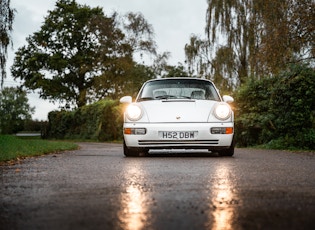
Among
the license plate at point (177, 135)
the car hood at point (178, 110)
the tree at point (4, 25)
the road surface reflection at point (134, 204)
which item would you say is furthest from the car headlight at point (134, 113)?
the tree at point (4, 25)

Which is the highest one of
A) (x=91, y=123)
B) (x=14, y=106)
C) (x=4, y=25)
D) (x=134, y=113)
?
(x=14, y=106)

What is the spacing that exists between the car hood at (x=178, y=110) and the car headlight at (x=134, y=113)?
125mm

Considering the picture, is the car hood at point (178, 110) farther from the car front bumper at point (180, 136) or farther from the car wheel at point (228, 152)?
the car wheel at point (228, 152)

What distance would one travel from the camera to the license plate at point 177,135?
28.2 feet

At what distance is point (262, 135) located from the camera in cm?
1582

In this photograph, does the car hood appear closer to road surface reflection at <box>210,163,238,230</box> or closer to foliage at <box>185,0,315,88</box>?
road surface reflection at <box>210,163,238,230</box>

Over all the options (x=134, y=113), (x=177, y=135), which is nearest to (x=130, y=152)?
(x=134, y=113)

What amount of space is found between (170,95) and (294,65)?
238 inches

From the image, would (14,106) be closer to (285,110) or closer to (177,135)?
(285,110)

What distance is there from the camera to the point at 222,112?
8.85 metres

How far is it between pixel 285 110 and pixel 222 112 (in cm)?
604

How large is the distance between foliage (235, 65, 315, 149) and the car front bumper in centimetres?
567

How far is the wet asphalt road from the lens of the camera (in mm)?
3004

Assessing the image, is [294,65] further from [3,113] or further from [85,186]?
[3,113]
